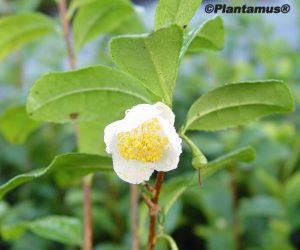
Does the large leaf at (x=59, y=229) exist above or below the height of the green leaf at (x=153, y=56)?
below

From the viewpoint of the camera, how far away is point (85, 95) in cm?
70

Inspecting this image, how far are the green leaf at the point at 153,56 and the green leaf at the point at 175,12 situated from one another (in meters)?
0.03

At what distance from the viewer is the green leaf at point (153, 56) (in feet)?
1.93

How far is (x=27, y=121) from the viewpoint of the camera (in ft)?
3.56

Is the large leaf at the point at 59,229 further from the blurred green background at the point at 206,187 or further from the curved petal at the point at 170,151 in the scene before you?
the curved petal at the point at 170,151

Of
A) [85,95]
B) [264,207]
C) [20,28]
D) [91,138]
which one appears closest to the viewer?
[85,95]

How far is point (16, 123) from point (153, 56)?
0.54 metres

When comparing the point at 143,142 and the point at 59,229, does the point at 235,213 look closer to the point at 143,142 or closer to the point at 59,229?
the point at 59,229

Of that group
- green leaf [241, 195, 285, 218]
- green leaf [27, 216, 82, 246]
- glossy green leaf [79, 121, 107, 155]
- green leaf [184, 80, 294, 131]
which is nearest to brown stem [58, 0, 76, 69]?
glossy green leaf [79, 121, 107, 155]

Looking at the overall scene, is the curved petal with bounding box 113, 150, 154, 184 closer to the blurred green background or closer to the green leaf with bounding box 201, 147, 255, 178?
the green leaf with bounding box 201, 147, 255, 178

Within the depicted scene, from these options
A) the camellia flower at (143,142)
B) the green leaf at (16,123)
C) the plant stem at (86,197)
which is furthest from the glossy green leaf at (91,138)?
the camellia flower at (143,142)

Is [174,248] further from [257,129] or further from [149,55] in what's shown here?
[257,129]

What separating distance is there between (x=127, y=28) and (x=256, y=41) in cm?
81

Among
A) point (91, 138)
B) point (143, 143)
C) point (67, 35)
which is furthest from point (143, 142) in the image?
point (67, 35)
